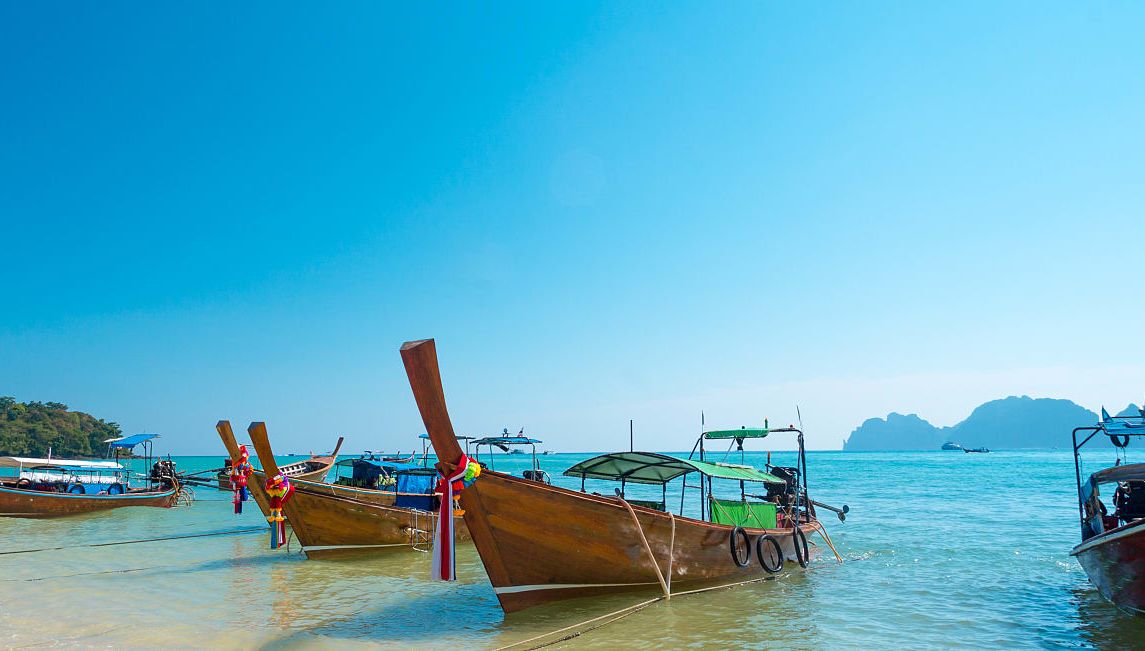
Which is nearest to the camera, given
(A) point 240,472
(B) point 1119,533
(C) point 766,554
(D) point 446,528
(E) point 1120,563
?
(D) point 446,528

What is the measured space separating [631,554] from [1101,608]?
315 inches

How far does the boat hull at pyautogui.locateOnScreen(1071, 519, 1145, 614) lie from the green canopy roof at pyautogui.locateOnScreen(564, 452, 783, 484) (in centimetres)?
485

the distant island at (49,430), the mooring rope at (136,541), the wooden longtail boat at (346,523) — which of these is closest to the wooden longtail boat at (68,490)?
the mooring rope at (136,541)

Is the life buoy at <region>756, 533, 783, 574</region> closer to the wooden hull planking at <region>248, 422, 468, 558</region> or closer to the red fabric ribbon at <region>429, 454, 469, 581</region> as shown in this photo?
the red fabric ribbon at <region>429, 454, 469, 581</region>

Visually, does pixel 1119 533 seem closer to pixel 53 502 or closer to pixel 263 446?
pixel 263 446

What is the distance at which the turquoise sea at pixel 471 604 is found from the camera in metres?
8.40

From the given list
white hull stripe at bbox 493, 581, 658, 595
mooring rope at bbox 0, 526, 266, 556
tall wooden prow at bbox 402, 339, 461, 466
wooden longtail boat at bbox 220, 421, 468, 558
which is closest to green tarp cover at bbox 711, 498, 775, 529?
white hull stripe at bbox 493, 581, 658, 595

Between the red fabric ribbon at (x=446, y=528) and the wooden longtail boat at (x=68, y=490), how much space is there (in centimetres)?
2460

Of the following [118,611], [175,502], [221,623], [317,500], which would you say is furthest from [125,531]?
[221,623]

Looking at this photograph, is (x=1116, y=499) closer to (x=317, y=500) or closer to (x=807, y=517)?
(x=807, y=517)

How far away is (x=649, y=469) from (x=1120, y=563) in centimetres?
731

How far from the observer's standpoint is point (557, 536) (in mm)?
8516

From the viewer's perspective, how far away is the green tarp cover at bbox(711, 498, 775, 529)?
39.9ft

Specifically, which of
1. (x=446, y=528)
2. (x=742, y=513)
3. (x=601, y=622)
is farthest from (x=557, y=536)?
(x=742, y=513)
